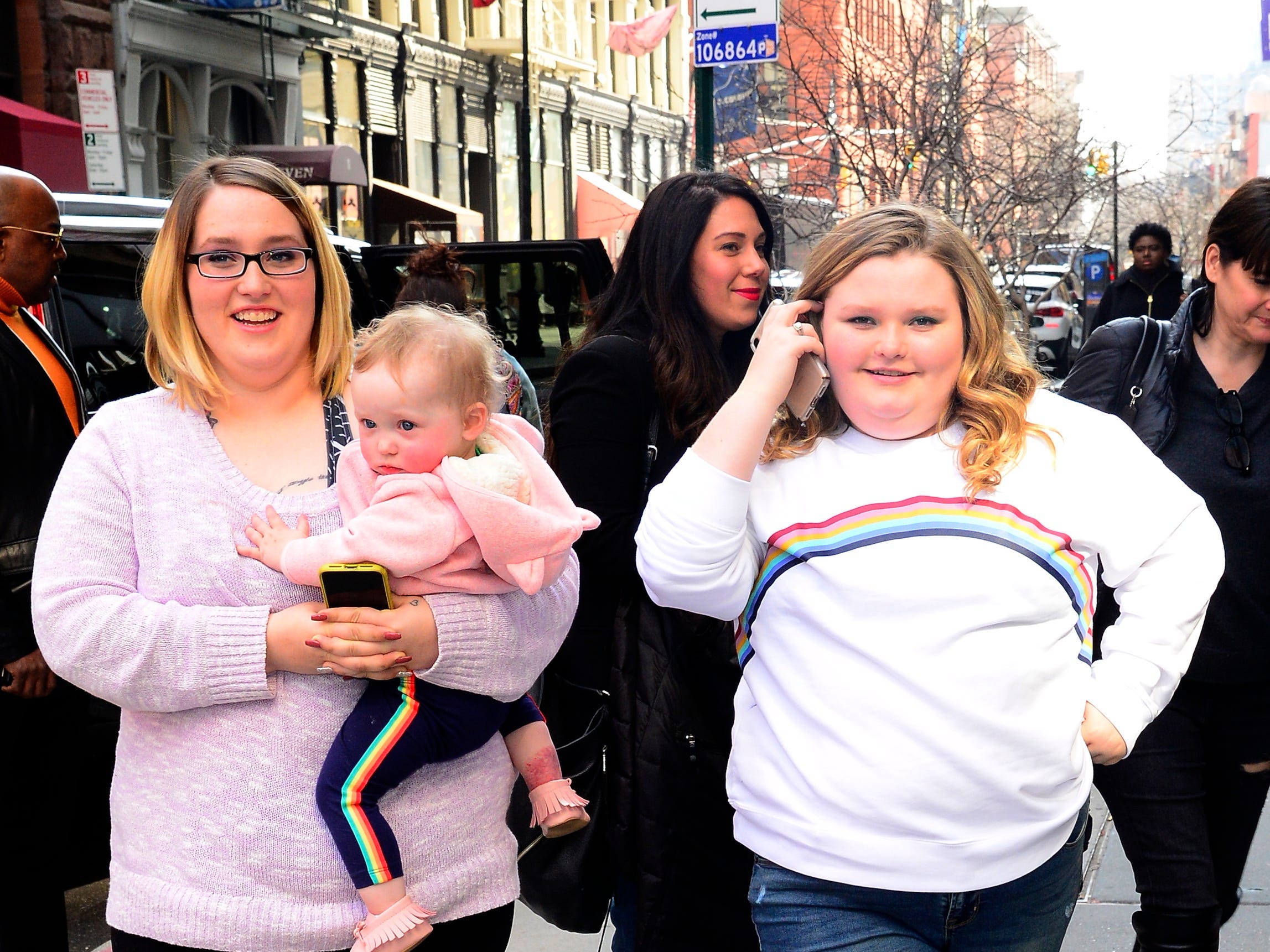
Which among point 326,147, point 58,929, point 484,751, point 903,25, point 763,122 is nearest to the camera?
point 484,751

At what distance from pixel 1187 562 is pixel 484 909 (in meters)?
1.33

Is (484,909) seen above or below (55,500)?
below

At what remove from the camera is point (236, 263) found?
2.39 m

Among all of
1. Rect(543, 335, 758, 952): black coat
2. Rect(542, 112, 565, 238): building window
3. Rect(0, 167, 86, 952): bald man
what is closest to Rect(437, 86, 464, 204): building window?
Rect(542, 112, 565, 238): building window

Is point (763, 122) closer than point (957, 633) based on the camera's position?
No

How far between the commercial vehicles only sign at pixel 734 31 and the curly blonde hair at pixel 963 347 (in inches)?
230

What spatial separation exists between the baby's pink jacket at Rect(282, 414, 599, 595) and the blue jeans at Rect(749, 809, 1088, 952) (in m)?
0.65

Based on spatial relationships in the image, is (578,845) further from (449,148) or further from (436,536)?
(449,148)

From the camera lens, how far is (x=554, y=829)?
2.71 metres

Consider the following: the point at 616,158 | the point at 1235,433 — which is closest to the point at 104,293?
the point at 1235,433

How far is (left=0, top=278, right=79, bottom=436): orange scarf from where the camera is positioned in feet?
12.0

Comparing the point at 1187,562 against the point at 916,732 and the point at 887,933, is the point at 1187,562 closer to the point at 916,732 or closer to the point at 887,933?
the point at 916,732

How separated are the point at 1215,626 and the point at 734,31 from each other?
562cm

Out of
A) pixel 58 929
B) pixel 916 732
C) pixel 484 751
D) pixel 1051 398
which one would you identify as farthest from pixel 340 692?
pixel 58 929
